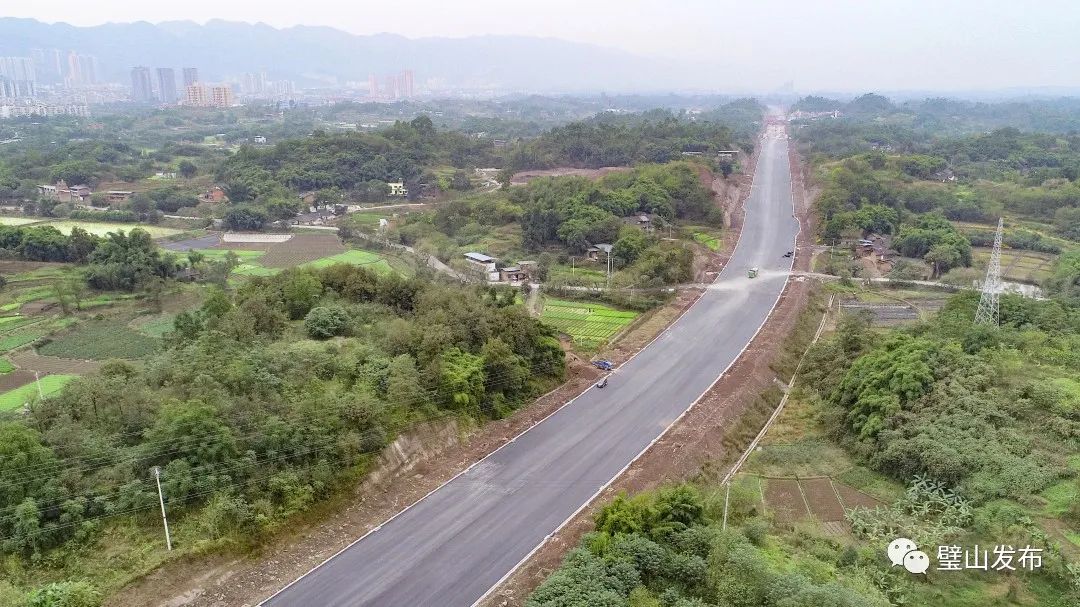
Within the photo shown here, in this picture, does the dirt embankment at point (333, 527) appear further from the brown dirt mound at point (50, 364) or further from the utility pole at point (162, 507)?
the brown dirt mound at point (50, 364)

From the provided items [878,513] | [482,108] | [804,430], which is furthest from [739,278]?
[482,108]

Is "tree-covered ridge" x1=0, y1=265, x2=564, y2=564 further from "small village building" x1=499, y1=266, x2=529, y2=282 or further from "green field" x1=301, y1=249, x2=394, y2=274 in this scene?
"green field" x1=301, y1=249, x2=394, y2=274

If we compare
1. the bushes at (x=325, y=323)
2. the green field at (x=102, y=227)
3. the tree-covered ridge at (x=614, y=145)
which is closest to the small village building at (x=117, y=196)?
the green field at (x=102, y=227)

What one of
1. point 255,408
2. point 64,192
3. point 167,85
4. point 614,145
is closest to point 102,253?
point 255,408

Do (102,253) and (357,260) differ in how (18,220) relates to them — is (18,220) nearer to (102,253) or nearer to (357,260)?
(102,253)

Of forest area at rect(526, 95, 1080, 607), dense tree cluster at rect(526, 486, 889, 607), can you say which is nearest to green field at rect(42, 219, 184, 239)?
forest area at rect(526, 95, 1080, 607)

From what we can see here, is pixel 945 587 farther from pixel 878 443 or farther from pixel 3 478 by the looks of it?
pixel 3 478

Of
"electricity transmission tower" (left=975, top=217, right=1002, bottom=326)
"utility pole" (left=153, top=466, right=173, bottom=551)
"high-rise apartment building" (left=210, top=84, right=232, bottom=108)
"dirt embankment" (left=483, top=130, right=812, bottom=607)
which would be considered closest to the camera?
"utility pole" (left=153, top=466, right=173, bottom=551)
